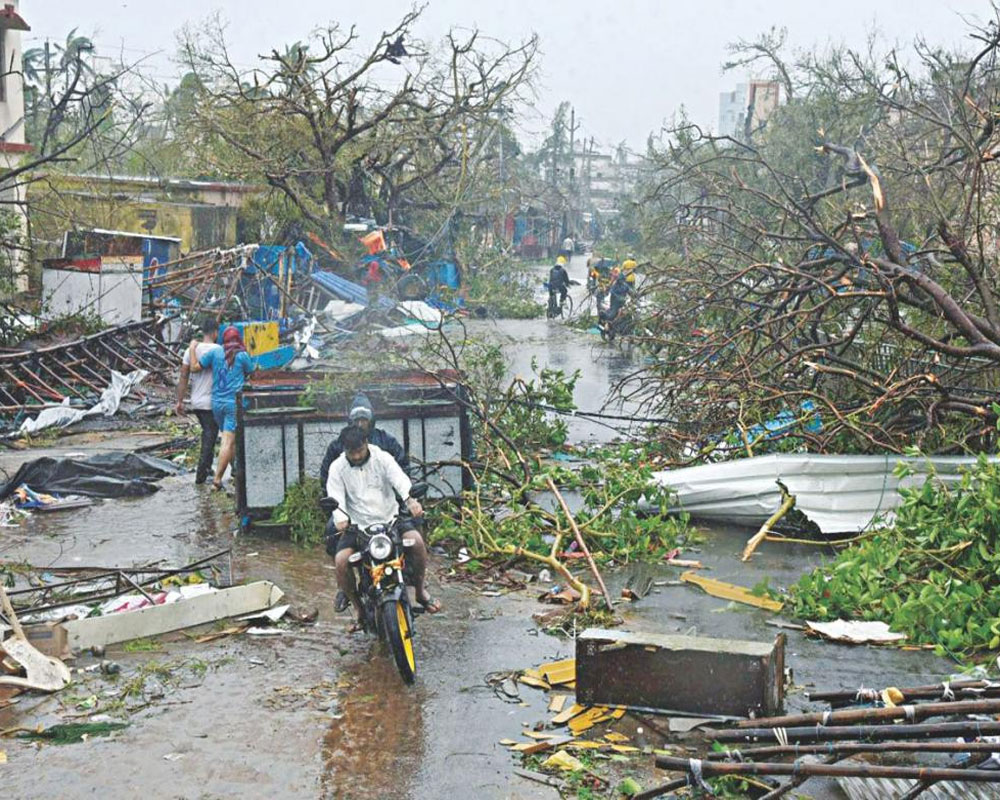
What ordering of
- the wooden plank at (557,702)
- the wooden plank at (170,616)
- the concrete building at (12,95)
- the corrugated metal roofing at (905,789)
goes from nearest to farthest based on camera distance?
the corrugated metal roofing at (905,789) < the wooden plank at (557,702) < the wooden plank at (170,616) < the concrete building at (12,95)

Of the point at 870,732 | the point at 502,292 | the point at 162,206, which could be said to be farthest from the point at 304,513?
the point at 502,292

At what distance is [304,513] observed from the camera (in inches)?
406

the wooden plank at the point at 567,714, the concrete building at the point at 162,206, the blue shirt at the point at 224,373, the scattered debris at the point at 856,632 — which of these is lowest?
the wooden plank at the point at 567,714

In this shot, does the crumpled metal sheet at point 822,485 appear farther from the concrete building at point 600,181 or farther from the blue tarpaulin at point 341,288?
the concrete building at point 600,181

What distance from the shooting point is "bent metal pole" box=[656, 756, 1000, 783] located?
4.59m

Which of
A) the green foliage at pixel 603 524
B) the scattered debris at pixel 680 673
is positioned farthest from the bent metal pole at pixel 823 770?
the green foliage at pixel 603 524

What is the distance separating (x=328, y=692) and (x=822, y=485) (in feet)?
16.5

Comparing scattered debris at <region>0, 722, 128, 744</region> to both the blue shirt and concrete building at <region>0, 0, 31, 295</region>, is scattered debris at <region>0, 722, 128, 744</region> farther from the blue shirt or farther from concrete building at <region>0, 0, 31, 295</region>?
concrete building at <region>0, 0, 31, 295</region>

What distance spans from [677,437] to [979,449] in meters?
2.88

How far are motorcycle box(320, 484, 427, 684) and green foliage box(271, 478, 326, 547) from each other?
242 cm

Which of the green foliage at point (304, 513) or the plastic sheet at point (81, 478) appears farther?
the plastic sheet at point (81, 478)

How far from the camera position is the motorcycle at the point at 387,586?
22.7 ft

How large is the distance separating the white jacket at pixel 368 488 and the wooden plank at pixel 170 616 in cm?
102

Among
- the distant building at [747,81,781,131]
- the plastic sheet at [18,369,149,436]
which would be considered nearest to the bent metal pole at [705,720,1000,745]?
the plastic sheet at [18,369,149,436]
